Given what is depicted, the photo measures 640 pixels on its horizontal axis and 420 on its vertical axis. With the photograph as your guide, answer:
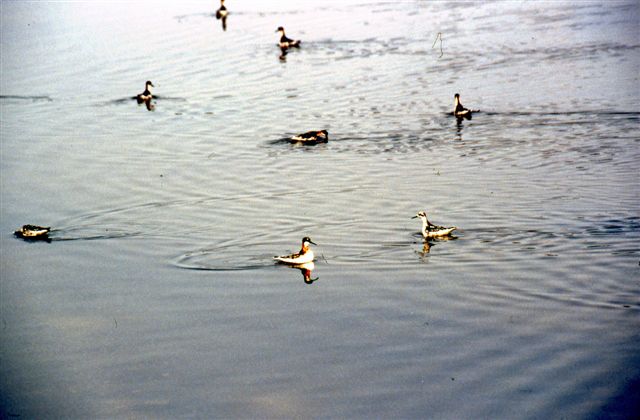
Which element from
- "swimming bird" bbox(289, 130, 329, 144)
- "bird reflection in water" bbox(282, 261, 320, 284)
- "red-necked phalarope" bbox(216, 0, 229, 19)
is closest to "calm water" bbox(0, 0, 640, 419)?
"bird reflection in water" bbox(282, 261, 320, 284)

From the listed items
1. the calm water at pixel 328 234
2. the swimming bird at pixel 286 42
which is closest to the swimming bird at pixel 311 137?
the calm water at pixel 328 234

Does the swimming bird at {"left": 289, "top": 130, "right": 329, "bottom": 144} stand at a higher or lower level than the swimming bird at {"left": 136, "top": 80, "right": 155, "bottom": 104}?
lower

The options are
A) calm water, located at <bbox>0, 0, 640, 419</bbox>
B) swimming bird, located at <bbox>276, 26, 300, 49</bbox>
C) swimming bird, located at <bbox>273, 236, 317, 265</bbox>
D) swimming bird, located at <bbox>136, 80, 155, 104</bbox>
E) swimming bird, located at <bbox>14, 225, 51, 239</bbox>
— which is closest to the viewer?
calm water, located at <bbox>0, 0, 640, 419</bbox>

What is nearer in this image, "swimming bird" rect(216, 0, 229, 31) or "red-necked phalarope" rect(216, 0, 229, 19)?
"swimming bird" rect(216, 0, 229, 31)

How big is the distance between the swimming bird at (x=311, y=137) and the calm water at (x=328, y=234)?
87 cm

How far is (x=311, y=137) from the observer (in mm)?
34938

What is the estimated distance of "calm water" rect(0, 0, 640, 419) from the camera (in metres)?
17.6

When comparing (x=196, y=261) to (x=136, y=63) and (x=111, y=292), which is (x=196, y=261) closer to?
(x=111, y=292)

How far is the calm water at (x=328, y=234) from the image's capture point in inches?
695

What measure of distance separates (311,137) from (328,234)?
379 inches

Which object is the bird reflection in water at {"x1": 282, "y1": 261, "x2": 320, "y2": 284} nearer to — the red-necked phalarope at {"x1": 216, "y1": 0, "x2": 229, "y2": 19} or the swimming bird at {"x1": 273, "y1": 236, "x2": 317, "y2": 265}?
the swimming bird at {"x1": 273, "y1": 236, "x2": 317, "y2": 265}

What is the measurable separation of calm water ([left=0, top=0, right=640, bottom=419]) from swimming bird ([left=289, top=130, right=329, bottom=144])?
0.87m

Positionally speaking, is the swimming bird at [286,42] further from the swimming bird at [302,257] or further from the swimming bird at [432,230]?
the swimming bird at [302,257]

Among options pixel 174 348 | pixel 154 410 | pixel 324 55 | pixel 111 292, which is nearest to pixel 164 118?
pixel 324 55
